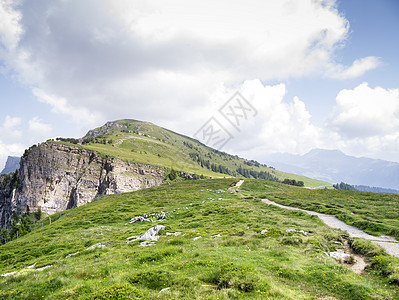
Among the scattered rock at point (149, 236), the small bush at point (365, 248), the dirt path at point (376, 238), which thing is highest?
the small bush at point (365, 248)

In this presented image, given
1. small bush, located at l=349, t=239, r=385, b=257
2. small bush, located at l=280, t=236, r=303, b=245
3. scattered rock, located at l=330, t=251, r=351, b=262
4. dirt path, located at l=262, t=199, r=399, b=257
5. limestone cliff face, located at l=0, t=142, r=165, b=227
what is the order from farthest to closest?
limestone cliff face, located at l=0, t=142, r=165, b=227 → small bush, located at l=280, t=236, r=303, b=245 → dirt path, located at l=262, t=199, r=399, b=257 → small bush, located at l=349, t=239, r=385, b=257 → scattered rock, located at l=330, t=251, r=351, b=262

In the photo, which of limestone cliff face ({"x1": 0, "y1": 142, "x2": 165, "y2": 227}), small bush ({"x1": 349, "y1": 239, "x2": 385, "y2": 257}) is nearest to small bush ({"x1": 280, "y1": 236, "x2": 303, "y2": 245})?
small bush ({"x1": 349, "y1": 239, "x2": 385, "y2": 257})

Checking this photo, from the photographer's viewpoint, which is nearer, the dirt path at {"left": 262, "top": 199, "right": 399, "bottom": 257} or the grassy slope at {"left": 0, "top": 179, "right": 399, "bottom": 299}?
the grassy slope at {"left": 0, "top": 179, "right": 399, "bottom": 299}

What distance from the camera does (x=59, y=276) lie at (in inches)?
502

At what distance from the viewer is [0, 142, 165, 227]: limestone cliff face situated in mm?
130375

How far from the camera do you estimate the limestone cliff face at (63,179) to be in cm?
13038

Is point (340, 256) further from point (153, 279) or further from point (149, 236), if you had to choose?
point (149, 236)

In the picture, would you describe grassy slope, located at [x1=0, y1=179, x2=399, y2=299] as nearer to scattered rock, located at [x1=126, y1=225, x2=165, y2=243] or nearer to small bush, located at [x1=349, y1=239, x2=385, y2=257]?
small bush, located at [x1=349, y1=239, x2=385, y2=257]

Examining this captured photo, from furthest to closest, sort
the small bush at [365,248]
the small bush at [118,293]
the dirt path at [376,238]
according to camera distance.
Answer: the dirt path at [376,238] < the small bush at [365,248] < the small bush at [118,293]

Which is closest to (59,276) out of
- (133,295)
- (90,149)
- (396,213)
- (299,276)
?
(133,295)

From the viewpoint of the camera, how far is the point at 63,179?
13725 centimetres

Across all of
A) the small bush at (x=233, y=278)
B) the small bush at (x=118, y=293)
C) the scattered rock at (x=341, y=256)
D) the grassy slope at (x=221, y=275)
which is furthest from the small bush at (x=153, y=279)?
the scattered rock at (x=341, y=256)

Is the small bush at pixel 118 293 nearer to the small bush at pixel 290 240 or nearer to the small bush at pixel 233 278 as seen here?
the small bush at pixel 233 278

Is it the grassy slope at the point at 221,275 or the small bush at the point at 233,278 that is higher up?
the small bush at the point at 233,278
